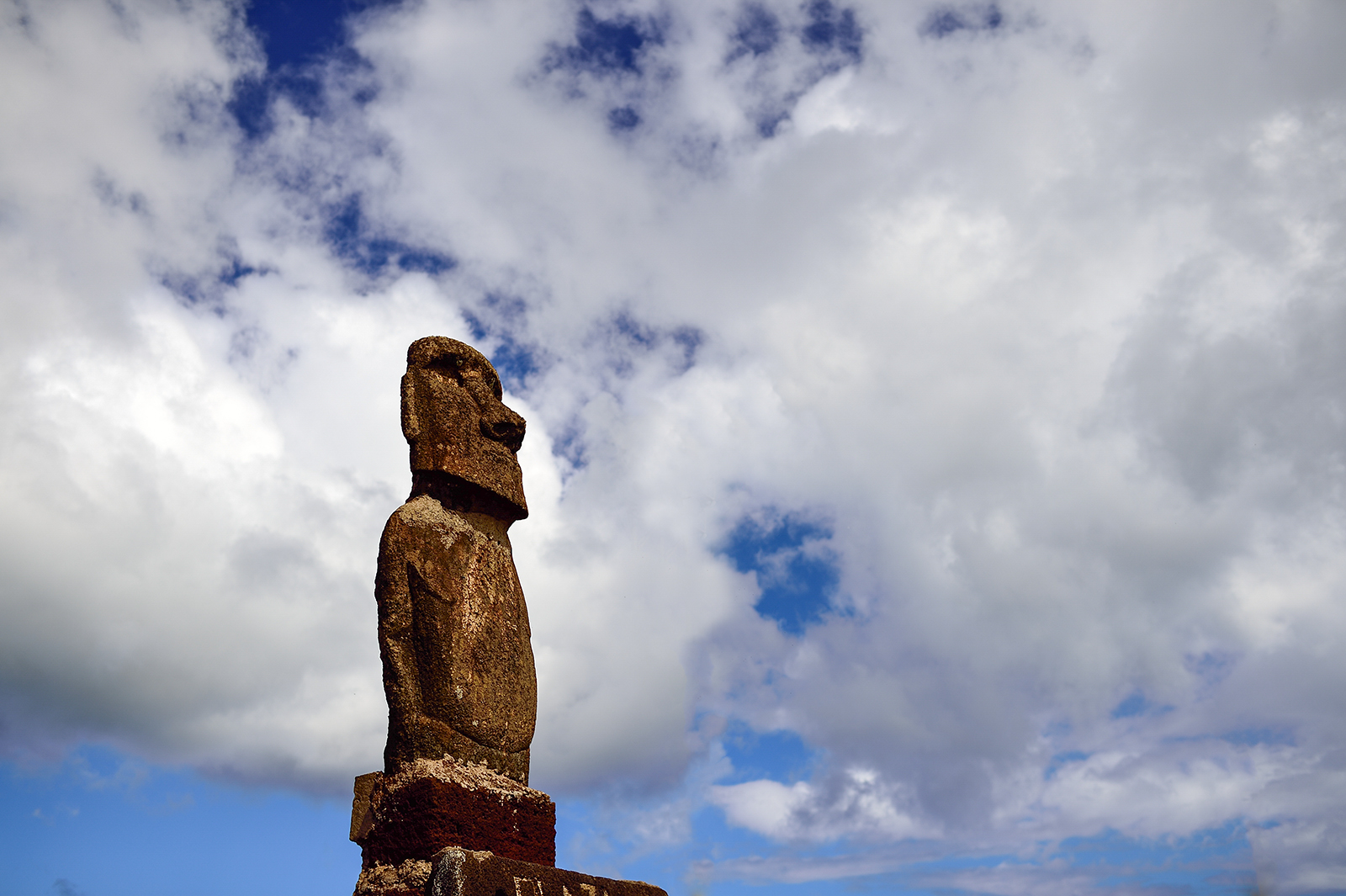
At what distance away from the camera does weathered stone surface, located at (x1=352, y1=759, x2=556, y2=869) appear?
267 inches

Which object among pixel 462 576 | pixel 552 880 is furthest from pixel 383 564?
pixel 552 880

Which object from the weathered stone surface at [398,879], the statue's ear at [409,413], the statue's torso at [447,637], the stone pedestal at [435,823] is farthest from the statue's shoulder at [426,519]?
the weathered stone surface at [398,879]

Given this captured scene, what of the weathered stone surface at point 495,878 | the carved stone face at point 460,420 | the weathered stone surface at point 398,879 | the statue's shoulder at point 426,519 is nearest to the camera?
the weathered stone surface at point 495,878

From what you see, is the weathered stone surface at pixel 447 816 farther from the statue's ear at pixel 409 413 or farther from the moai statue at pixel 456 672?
the statue's ear at pixel 409 413

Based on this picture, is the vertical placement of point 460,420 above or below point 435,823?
above

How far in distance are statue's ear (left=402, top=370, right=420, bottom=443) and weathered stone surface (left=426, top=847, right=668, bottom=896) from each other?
3.08 metres

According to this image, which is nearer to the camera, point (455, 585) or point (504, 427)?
point (455, 585)

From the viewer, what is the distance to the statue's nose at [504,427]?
27.9 feet

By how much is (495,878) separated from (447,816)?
61 centimetres

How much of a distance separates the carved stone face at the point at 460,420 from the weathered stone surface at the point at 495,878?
9.26ft

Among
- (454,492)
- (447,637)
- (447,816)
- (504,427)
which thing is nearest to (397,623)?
(447,637)

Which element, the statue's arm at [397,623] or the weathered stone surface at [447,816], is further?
the statue's arm at [397,623]

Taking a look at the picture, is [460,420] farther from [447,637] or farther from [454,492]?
[447,637]

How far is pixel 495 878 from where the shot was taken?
6.42m
